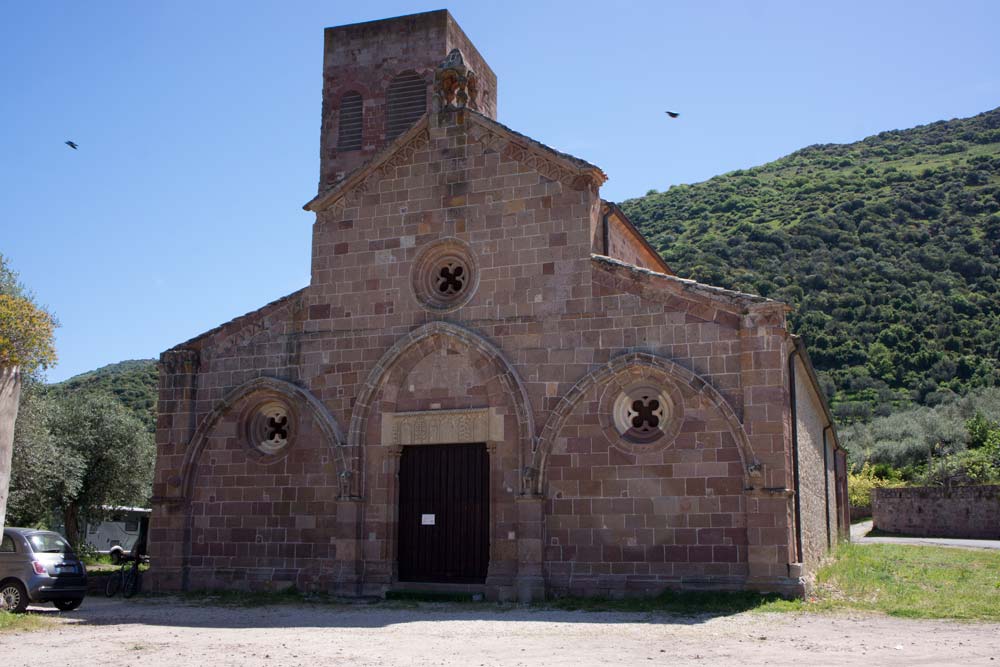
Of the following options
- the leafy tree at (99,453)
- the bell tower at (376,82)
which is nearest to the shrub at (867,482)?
the bell tower at (376,82)

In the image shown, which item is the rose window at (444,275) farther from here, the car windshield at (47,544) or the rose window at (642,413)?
the car windshield at (47,544)

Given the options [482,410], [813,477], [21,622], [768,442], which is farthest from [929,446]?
[21,622]

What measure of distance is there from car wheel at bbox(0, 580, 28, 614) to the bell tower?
1164 centimetres

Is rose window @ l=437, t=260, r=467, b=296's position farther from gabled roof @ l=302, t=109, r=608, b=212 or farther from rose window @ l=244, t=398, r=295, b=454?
rose window @ l=244, t=398, r=295, b=454

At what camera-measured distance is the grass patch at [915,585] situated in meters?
13.6

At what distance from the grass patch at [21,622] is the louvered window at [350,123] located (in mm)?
13480

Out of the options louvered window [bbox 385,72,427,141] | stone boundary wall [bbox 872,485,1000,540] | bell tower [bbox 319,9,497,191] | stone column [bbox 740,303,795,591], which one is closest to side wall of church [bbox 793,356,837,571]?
stone column [bbox 740,303,795,591]

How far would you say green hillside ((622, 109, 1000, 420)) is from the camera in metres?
57.5

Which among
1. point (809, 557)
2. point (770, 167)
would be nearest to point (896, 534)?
point (809, 557)

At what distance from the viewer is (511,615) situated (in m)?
14.2

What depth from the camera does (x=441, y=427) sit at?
17.5m

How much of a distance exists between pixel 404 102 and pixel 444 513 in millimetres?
11155

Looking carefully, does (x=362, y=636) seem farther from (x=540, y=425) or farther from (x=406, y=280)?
(x=406, y=280)

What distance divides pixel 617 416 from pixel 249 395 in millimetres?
7526
